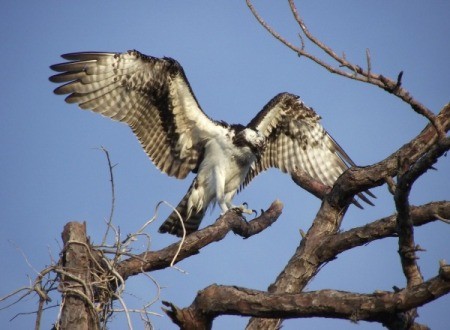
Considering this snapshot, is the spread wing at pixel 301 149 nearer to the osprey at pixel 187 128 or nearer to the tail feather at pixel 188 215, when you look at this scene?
the osprey at pixel 187 128

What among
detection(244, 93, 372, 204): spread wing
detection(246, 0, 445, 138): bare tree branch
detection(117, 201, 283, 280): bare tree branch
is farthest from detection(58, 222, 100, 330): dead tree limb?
detection(244, 93, 372, 204): spread wing

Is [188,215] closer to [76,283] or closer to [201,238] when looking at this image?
[201,238]

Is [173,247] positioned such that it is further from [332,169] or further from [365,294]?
[332,169]

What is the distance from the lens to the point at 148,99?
8156 millimetres

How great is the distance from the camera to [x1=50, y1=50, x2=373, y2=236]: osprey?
7.90 m

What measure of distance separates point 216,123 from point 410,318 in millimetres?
5007

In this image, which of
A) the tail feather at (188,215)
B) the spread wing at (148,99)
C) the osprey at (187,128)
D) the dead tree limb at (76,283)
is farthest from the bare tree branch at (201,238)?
the spread wing at (148,99)

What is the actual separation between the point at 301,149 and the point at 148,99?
235 centimetres

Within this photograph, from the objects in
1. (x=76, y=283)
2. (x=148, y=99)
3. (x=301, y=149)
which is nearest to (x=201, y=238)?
(x=76, y=283)

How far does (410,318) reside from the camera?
3.86m

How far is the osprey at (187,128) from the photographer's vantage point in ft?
25.9

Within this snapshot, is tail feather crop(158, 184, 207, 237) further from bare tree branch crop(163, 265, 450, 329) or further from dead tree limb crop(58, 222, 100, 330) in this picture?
bare tree branch crop(163, 265, 450, 329)

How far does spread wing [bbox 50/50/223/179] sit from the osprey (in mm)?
12

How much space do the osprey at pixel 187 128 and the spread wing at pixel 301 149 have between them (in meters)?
0.01
